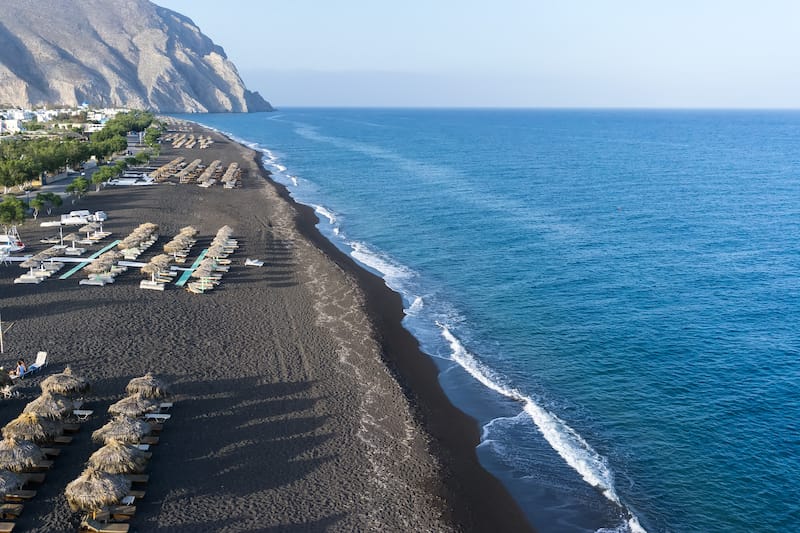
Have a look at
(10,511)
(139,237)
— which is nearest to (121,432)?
(10,511)

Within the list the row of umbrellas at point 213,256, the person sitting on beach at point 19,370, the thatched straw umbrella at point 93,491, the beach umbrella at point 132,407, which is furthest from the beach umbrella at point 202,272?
the thatched straw umbrella at point 93,491

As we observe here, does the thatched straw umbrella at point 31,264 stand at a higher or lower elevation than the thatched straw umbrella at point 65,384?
higher

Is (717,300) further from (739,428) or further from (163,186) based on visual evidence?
(163,186)

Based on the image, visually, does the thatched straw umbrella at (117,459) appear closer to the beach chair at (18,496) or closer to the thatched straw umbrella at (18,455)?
the thatched straw umbrella at (18,455)

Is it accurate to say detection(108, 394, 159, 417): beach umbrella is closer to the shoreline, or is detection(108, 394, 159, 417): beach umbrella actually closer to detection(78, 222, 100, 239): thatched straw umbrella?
the shoreline

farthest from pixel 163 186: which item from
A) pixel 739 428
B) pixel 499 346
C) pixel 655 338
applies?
pixel 739 428

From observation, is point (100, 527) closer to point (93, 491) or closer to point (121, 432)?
point (93, 491)
